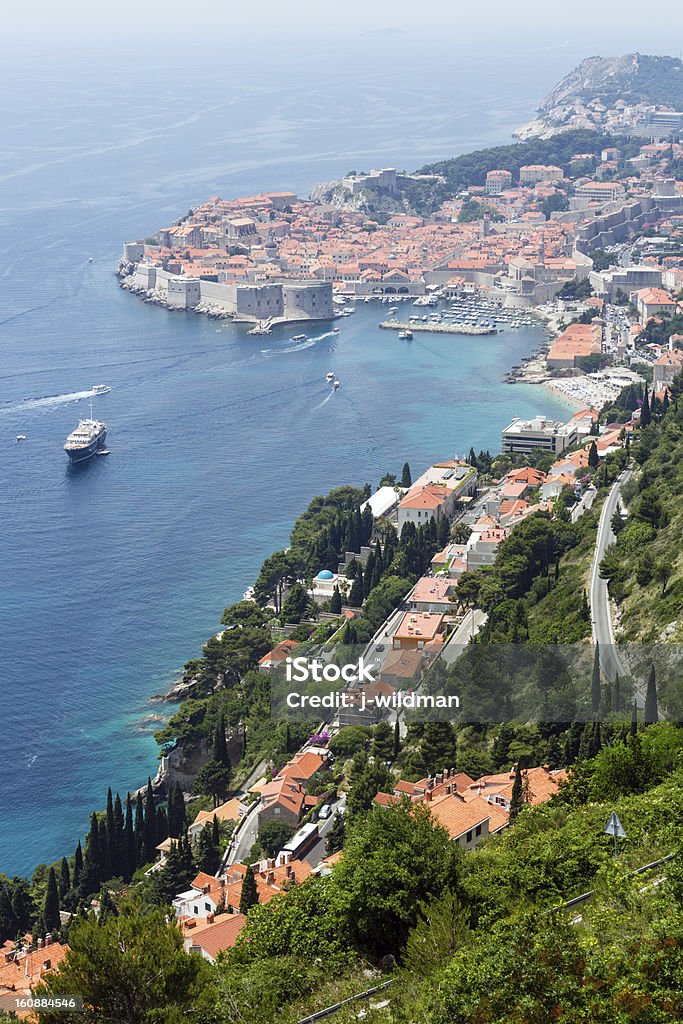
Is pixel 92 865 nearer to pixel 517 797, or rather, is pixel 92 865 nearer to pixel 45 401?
pixel 517 797

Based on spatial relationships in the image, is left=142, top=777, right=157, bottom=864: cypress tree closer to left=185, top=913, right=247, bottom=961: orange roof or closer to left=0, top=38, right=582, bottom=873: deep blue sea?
left=0, top=38, right=582, bottom=873: deep blue sea

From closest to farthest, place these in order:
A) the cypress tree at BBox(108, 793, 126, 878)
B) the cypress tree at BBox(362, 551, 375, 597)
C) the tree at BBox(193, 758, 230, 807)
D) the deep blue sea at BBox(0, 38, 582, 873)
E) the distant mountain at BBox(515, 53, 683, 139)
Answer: the cypress tree at BBox(108, 793, 126, 878) → the tree at BBox(193, 758, 230, 807) → the deep blue sea at BBox(0, 38, 582, 873) → the cypress tree at BBox(362, 551, 375, 597) → the distant mountain at BBox(515, 53, 683, 139)

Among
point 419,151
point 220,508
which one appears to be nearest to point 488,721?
point 220,508

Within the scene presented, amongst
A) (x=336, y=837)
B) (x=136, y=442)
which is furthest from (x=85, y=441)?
(x=336, y=837)

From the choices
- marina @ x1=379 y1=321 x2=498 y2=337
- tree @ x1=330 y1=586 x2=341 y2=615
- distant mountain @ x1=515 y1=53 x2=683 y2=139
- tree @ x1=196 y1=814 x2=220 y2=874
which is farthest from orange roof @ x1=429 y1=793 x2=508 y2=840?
distant mountain @ x1=515 y1=53 x2=683 y2=139

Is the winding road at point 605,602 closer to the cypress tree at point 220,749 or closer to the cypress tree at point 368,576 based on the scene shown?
the cypress tree at point 368,576

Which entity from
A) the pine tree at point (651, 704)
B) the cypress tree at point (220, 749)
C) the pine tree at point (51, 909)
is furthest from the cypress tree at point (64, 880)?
the pine tree at point (651, 704)
